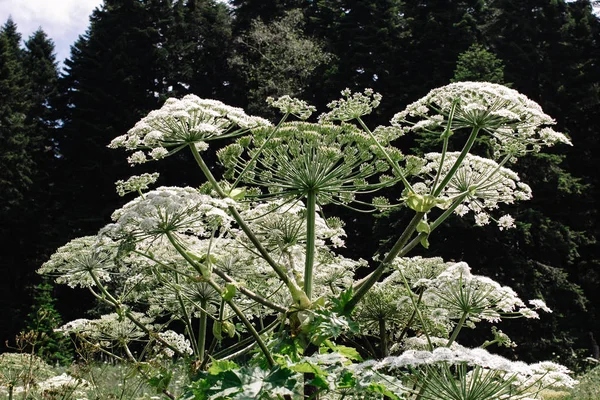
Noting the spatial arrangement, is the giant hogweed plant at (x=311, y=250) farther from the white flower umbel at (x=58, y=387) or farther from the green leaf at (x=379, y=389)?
the white flower umbel at (x=58, y=387)

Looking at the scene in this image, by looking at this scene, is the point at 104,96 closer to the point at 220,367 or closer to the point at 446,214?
the point at 446,214

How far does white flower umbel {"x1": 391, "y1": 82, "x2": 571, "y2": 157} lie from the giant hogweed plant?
1cm

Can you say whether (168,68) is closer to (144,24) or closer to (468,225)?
(144,24)

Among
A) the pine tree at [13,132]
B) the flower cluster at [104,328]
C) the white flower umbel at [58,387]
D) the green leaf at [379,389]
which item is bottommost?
the white flower umbel at [58,387]

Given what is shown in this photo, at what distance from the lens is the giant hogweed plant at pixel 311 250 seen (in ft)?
12.6

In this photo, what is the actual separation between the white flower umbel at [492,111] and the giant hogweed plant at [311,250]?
0.01m

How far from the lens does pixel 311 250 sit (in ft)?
14.7

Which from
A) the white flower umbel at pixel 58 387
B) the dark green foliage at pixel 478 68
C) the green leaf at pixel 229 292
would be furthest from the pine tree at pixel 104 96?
the green leaf at pixel 229 292

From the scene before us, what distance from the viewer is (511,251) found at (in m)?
22.0

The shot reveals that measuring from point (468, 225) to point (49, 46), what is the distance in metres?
37.5

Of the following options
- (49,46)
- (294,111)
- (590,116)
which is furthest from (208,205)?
(49,46)

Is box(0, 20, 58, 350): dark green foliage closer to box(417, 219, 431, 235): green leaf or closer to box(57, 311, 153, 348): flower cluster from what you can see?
box(57, 311, 153, 348): flower cluster

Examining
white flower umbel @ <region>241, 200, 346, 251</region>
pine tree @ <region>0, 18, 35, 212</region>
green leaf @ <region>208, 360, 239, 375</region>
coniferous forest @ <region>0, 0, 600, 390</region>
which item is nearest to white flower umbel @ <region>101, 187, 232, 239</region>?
green leaf @ <region>208, 360, 239, 375</region>

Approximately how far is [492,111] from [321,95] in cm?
2907
